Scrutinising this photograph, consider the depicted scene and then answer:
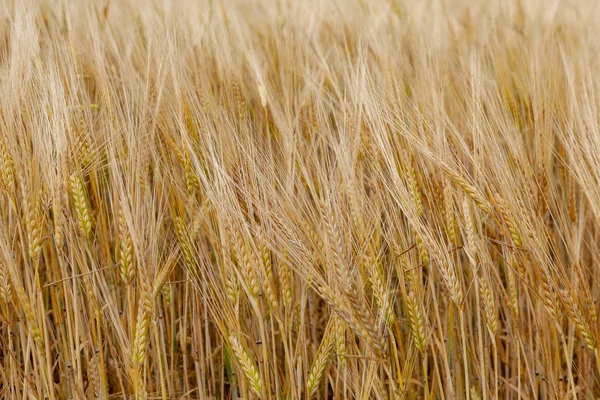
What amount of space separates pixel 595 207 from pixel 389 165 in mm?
385

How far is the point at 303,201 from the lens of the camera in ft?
4.15

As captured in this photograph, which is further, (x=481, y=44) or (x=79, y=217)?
(x=481, y=44)

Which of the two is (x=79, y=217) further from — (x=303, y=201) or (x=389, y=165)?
(x=389, y=165)

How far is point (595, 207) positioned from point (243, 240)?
0.65 meters

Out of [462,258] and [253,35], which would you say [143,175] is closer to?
[462,258]

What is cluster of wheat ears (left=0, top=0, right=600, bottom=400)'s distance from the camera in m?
1.18

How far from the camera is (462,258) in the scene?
1.72m

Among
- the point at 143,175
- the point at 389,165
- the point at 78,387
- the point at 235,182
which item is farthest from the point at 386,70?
the point at 78,387

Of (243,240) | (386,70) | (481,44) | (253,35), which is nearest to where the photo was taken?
(243,240)

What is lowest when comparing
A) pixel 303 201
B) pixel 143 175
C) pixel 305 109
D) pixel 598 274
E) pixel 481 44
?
pixel 598 274

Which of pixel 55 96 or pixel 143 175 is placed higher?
pixel 55 96

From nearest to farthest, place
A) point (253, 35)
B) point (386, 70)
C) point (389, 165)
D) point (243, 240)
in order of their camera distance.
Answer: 1. point (243, 240)
2. point (389, 165)
3. point (386, 70)
4. point (253, 35)

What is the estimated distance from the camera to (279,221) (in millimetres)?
1169

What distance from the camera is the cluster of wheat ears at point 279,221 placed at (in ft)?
3.88
